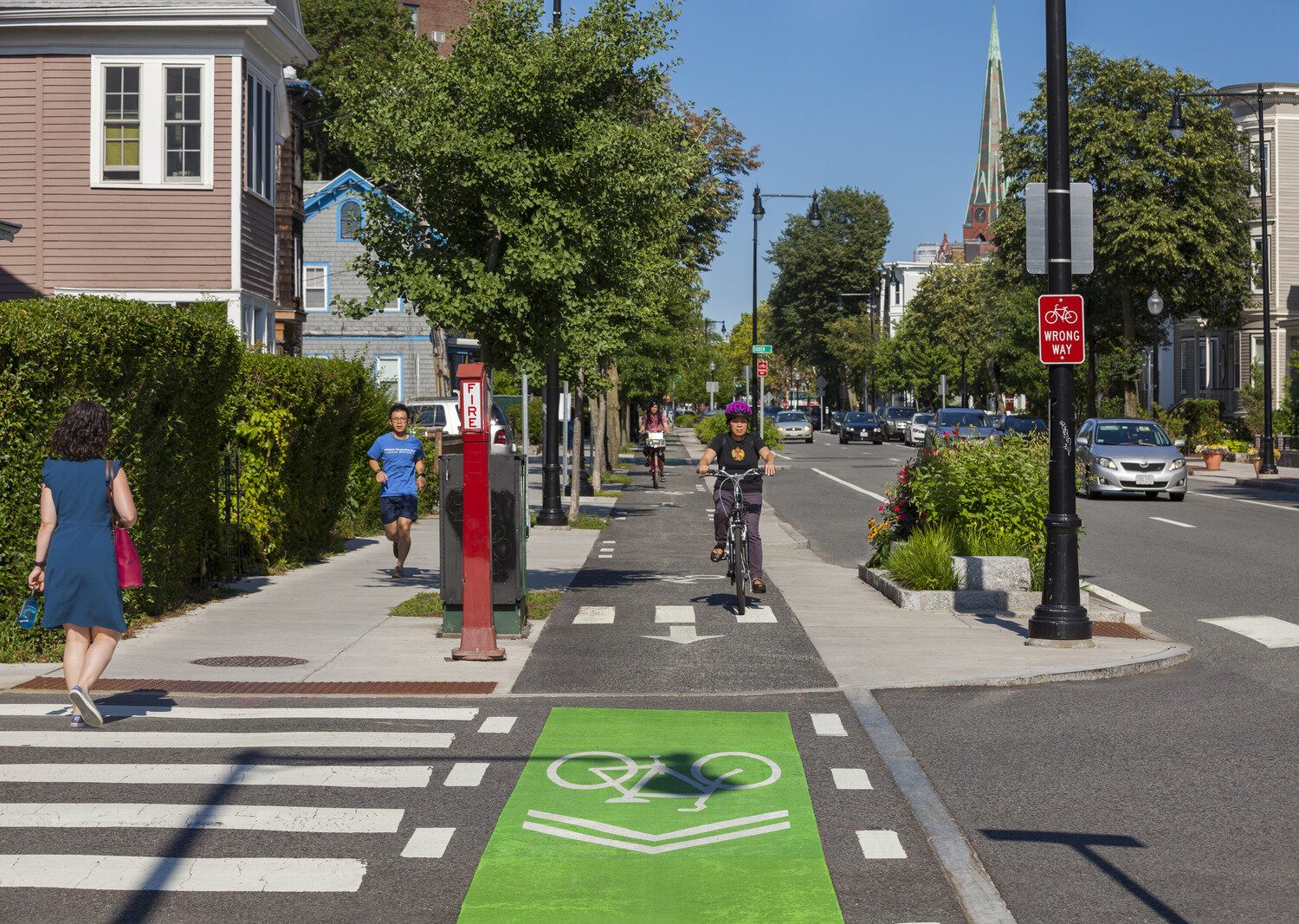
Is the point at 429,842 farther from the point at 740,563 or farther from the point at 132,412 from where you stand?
the point at 740,563

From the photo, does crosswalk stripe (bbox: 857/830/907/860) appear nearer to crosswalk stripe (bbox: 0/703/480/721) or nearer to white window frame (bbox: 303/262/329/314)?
crosswalk stripe (bbox: 0/703/480/721)

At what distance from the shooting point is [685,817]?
20.8 feet

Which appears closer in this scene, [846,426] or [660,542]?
[660,542]

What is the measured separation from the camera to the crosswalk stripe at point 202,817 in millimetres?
5992

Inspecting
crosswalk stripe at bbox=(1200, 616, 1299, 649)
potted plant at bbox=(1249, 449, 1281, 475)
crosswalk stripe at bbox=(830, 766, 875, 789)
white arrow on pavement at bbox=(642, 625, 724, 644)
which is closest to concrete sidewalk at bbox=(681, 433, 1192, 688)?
crosswalk stripe at bbox=(1200, 616, 1299, 649)

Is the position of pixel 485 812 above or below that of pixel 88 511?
below

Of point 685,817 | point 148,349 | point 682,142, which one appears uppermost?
point 682,142

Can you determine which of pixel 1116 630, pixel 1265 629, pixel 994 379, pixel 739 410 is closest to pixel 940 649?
pixel 1116 630

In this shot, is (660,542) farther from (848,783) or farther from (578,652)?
(848,783)

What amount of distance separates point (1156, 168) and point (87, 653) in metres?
48.2

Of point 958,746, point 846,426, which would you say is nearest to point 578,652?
point 958,746

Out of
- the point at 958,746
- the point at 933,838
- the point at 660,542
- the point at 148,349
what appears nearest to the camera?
the point at 933,838

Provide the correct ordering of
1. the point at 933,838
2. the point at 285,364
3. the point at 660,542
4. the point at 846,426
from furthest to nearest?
the point at 846,426 → the point at 660,542 → the point at 285,364 → the point at 933,838

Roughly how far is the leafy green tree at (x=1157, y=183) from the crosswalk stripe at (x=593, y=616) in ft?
130
